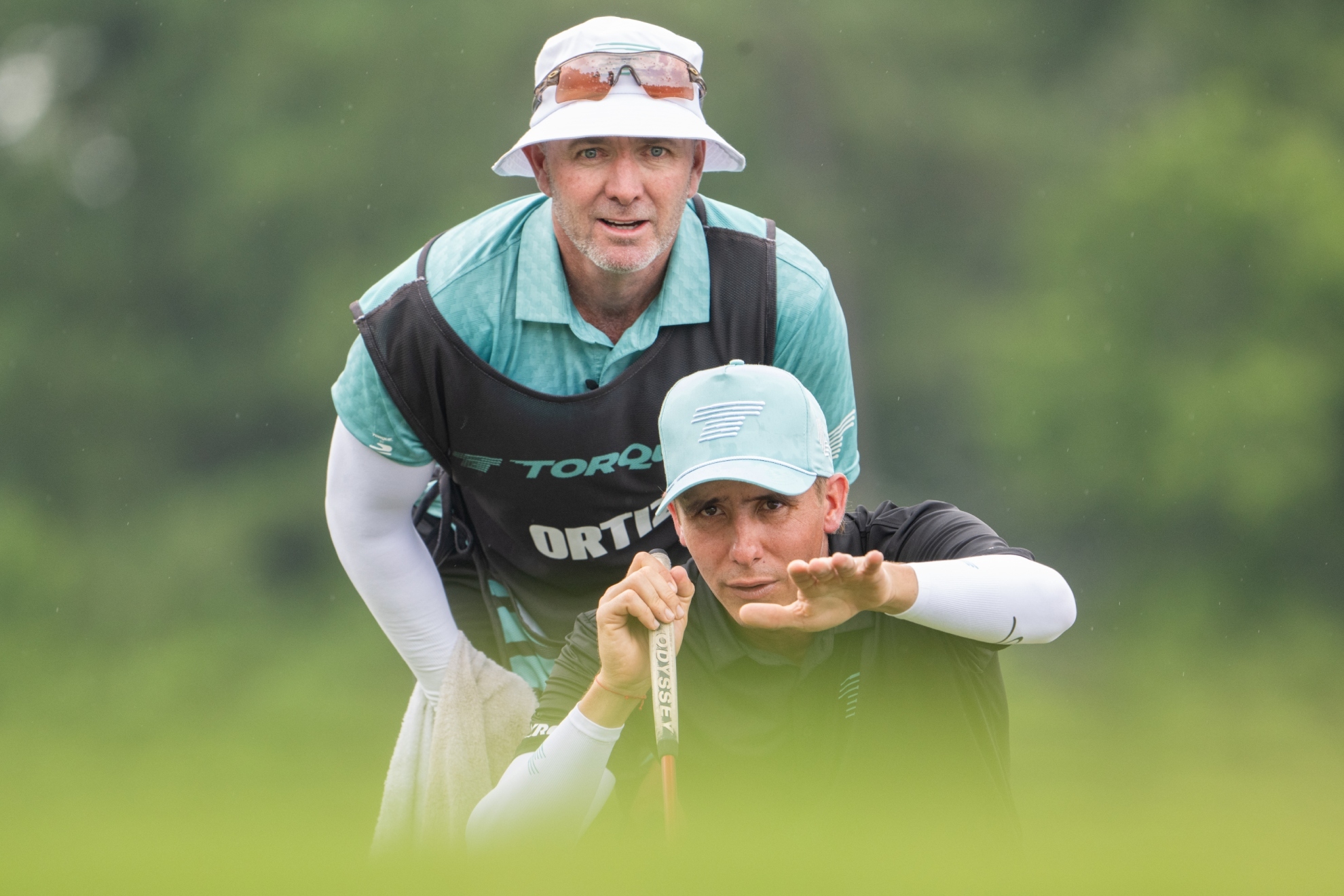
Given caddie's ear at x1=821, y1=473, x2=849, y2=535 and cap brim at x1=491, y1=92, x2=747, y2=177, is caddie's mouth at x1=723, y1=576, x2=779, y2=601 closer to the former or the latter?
caddie's ear at x1=821, y1=473, x2=849, y2=535

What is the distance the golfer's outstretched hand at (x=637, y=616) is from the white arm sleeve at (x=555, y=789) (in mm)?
108

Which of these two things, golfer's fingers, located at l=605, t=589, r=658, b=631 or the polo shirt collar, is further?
the polo shirt collar

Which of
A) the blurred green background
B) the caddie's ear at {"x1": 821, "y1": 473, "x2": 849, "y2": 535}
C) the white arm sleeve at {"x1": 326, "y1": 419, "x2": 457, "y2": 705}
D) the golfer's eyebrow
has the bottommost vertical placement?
the golfer's eyebrow

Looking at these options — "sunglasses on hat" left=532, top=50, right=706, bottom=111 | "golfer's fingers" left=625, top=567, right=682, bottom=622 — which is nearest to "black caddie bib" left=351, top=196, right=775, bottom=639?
"sunglasses on hat" left=532, top=50, right=706, bottom=111

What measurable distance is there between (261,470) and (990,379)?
283 inches

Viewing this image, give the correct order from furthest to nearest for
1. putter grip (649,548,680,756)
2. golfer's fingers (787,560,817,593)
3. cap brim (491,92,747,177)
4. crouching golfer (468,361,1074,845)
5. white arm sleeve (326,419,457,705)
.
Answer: white arm sleeve (326,419,457,705)
cap brim (491,92,747,177)
crouching golfer (468,361,1074,845)
putter grip (649,548,680,756)
golfer's fingers (787,560,817,593)

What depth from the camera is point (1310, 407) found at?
56.0 feet

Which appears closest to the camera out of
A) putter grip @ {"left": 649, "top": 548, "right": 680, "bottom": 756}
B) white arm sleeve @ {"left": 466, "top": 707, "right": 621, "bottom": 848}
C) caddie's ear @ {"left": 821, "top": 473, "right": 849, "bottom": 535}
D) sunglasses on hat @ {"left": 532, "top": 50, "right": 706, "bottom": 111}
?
putter grip @ {"left": 649, "top": 548, "right": 680, "bottom": 756}

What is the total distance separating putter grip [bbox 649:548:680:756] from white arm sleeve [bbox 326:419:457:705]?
119cm

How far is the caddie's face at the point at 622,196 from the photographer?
3.54m

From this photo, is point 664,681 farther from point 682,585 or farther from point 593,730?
point 593,730

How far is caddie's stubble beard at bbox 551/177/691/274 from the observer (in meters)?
3.54

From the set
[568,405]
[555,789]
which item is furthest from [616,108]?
[555,789]

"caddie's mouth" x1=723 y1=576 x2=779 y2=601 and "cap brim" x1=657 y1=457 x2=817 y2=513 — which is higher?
"cap brim" x1=657 y1=457 x2=817 y2=513
